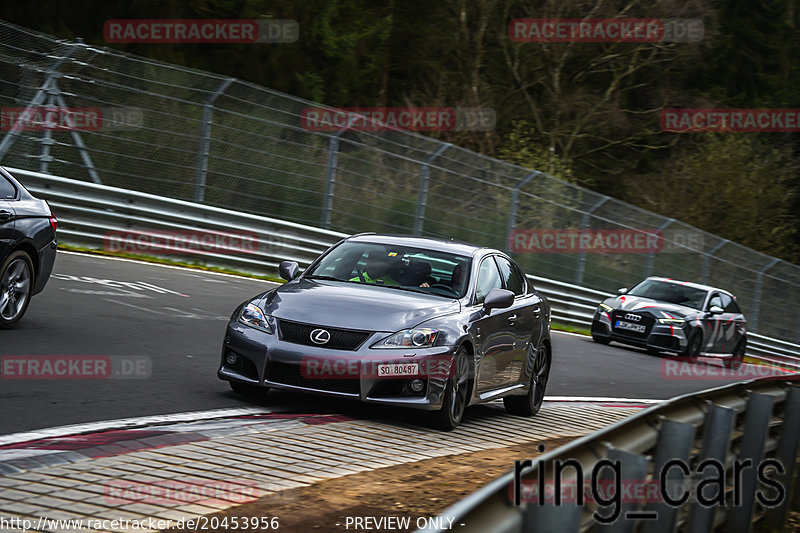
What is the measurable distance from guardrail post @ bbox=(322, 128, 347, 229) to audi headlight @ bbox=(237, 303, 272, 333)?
13236 millimetres

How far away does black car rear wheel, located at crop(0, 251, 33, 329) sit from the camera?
10727 millimetres

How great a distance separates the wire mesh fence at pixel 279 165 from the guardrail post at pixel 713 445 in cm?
1512

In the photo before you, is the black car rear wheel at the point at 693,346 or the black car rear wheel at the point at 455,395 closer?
the black car rear wheel at the point at 455,395

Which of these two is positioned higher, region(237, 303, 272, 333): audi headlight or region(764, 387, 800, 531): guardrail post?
region(237, 303, 272, 333): audi headlight

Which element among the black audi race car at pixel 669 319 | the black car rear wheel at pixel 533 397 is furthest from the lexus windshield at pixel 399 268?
the black audi race car at pixel 669 319

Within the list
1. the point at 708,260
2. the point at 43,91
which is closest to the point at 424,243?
the point at 43,91

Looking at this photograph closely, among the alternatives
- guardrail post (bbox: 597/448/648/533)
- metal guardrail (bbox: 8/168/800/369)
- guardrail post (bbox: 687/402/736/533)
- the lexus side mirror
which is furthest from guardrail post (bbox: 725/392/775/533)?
metal guardrail (bbox: 8/168/800/369)

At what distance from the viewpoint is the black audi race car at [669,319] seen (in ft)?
72.5

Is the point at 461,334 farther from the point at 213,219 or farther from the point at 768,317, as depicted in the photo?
the point at 768,317

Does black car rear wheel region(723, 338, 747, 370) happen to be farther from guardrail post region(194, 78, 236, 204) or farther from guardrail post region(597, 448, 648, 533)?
guardrail post region(597, 448, 648, 533)

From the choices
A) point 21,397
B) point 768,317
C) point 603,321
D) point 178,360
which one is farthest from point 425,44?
point 21,397

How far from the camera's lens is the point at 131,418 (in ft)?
26.5

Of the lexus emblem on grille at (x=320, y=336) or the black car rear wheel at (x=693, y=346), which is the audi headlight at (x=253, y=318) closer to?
the lexus emblem on grille at (x=320, y=336)

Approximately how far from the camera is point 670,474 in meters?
5.03
